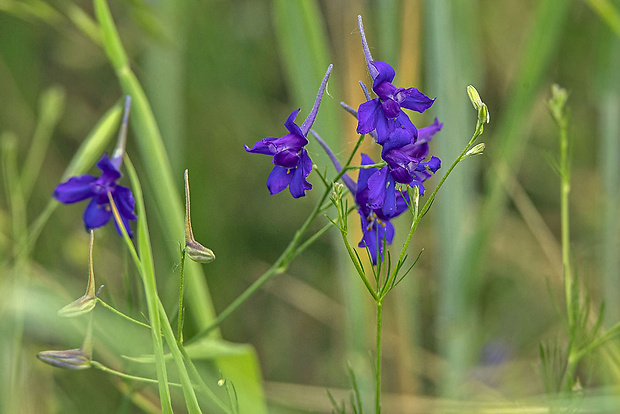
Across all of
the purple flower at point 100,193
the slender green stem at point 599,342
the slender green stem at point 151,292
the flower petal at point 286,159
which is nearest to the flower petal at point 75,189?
the purple flower at point 100,193

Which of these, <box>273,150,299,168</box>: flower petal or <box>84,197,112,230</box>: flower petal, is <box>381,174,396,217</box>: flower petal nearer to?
<box>273,150,299,168</box>: flower petal

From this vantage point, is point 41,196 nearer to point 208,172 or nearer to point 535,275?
point 208,172

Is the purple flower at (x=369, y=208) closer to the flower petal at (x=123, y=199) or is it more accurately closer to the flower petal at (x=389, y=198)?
the flower petal at (x=389, y=198)

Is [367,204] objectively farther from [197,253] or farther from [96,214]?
[96,214]

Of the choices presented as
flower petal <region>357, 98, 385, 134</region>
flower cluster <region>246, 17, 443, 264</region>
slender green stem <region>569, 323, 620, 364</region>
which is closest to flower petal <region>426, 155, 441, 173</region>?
flower cluster <region>246, 17, 443, 264</region>

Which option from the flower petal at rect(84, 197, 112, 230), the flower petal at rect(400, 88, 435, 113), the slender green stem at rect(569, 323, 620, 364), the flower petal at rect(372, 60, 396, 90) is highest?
the flower petal at rect(372, 60, 396, 90)

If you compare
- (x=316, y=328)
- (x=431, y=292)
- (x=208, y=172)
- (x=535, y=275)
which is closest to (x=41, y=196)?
(x=208, y=172)
